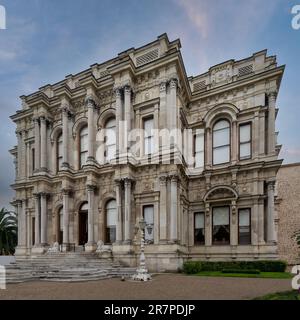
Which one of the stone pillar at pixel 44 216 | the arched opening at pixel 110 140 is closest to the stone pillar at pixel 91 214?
the arched opening at pixel 110 140

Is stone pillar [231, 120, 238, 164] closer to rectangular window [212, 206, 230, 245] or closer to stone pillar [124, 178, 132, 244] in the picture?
rectangular window [212, 206, 230, 245]

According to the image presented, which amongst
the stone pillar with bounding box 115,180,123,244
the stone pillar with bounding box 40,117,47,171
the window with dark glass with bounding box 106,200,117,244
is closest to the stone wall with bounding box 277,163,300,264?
the stone pillar with bounding box 115,180,123,244

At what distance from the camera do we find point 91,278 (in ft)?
44.5

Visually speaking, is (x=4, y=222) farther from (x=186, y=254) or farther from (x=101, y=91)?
(x=186, y=254)

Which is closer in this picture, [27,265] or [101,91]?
[27,265]

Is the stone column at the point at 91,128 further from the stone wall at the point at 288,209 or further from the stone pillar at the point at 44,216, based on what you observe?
the stone wall at the point at 288,209

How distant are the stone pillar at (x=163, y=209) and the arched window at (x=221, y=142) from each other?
17.7 ft

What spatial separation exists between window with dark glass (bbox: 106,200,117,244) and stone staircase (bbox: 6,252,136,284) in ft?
6.48

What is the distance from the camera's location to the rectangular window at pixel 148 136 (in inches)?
766

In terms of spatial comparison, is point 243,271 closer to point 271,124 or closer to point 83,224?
point 271,124

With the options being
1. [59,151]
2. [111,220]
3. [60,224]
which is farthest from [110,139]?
[60,224]
